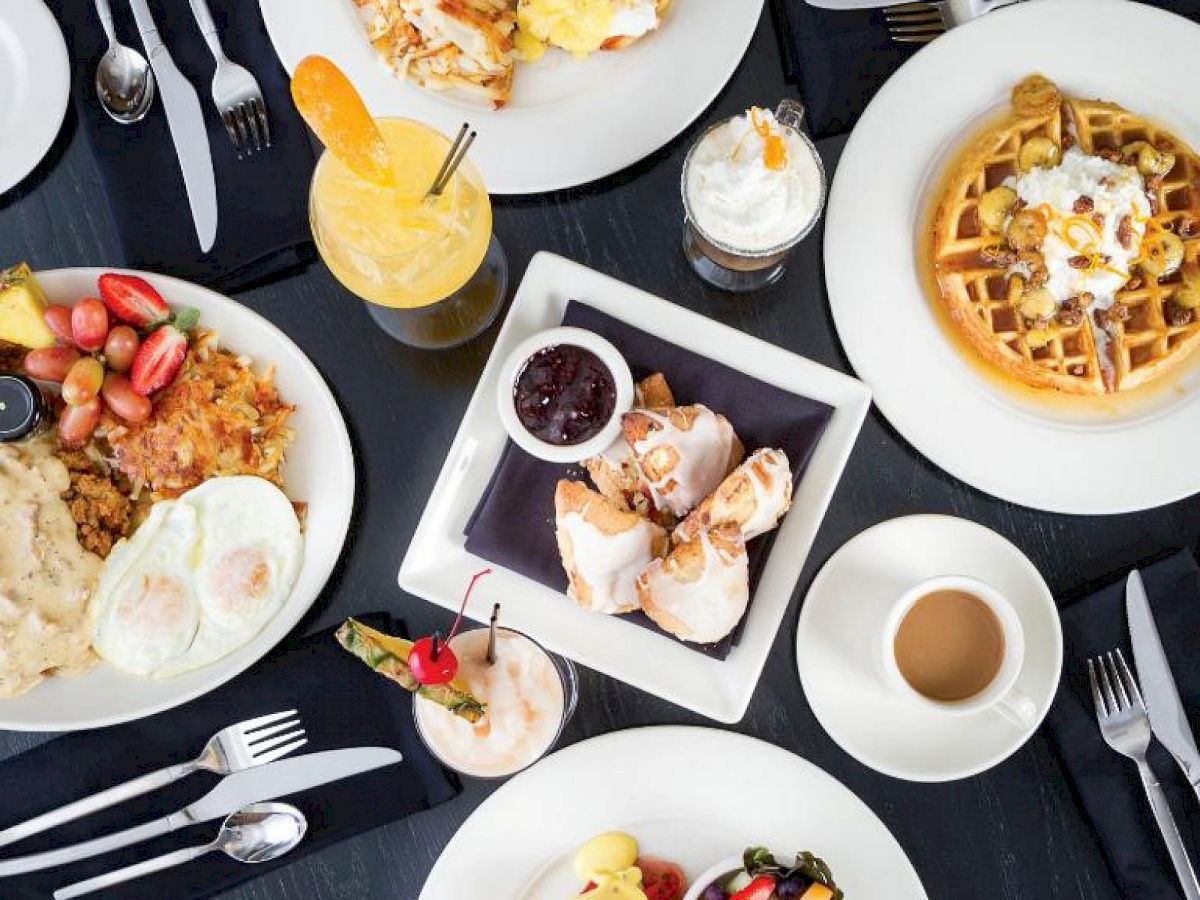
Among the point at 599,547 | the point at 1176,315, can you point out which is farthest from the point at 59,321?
the point at 1176,315

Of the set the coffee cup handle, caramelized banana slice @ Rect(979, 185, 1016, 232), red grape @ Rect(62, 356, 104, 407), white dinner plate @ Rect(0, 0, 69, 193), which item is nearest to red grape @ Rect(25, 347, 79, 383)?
red grape @ Rect(62, 356, 104, 407)

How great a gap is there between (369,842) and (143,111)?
57.1 inches

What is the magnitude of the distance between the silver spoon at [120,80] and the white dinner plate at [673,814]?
4.69ft

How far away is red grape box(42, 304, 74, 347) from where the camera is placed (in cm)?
197

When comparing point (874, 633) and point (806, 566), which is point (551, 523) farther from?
point (874, 633)

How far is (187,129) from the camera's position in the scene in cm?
206

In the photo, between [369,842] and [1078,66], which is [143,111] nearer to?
[369,842]

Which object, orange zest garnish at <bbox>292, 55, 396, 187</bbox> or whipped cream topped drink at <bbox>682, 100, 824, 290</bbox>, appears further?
whipped cream topped drink at <bbox>682, 100, 824, 290</bbox>

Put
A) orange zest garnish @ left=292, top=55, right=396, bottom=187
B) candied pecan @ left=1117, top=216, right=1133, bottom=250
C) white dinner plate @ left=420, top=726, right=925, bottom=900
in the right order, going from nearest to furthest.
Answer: orange zest garnish @ left=292, top=55, right=396, bottom=187
candied pecan @ left=1117, top=216, right=1133, bottom=250
white dinner plate @ left=420, top=726, right=925, bottom=900

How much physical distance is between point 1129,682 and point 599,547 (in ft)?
3.38

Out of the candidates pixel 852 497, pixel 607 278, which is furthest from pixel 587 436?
pixel 852 497

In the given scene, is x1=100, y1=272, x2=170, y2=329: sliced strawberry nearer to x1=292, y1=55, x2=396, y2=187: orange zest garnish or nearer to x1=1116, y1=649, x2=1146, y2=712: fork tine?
x1=292, y1=55, x2=396, y2=187: orange zest garnish

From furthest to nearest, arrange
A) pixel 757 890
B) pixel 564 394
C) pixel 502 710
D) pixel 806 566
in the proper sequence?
1. pixel 806 566
2. pixel 502 710
3. pixel 564 394
4. pixel 757 890

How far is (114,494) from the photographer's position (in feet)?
6.64
